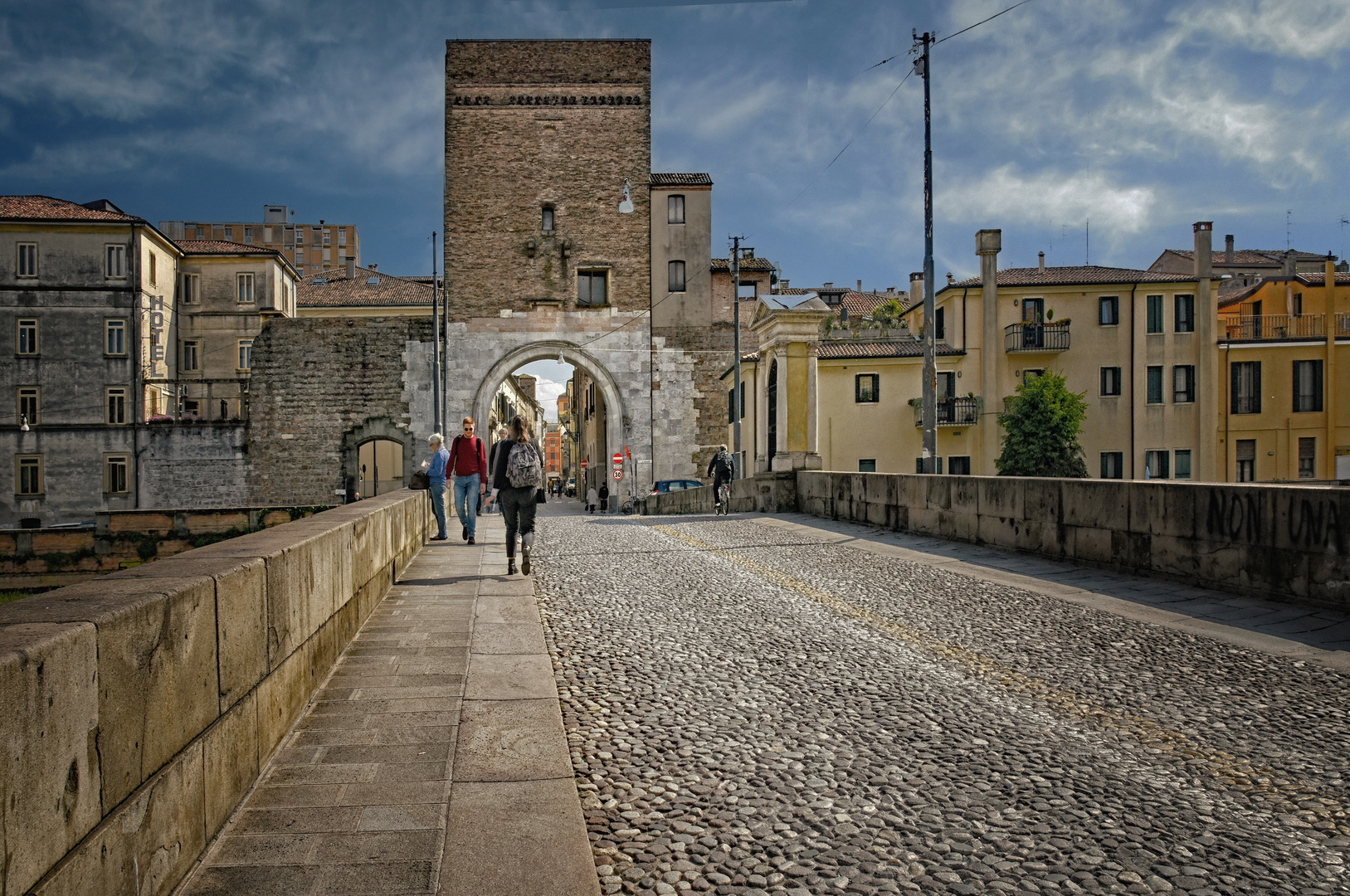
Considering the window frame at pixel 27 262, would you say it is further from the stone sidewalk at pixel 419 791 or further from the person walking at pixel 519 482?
the stone sidewalk at pixel 419 791

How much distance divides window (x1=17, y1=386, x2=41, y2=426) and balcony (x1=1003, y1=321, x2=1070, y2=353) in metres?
38.6

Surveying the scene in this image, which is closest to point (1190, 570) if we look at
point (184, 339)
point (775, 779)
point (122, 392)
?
point (775, 779)

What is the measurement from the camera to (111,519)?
24.2 metres

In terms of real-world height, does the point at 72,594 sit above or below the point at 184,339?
below

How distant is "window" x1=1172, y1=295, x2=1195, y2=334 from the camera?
3669cm

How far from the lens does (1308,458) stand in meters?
36.9

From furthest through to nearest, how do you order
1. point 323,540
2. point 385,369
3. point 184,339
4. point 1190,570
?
1. point 184,339
2. point 385,369
3. point 1190,570
4. point 323,540

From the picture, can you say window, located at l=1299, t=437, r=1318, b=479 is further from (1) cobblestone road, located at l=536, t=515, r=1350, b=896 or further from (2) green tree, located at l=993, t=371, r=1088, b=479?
(1) cobblestone road, located at l=536, t=515, r=1350, b=896

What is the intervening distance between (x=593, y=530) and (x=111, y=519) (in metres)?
16.1

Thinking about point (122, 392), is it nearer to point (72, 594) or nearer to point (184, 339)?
point (184, 339)

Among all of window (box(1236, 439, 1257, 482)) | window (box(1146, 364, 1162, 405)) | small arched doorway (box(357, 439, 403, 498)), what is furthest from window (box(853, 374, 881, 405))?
small arched doorway (box(357, 439, 403, 498))

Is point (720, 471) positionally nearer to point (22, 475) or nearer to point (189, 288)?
point (22, 475)

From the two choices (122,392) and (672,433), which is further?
(122,392)

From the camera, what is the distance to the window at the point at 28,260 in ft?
126
